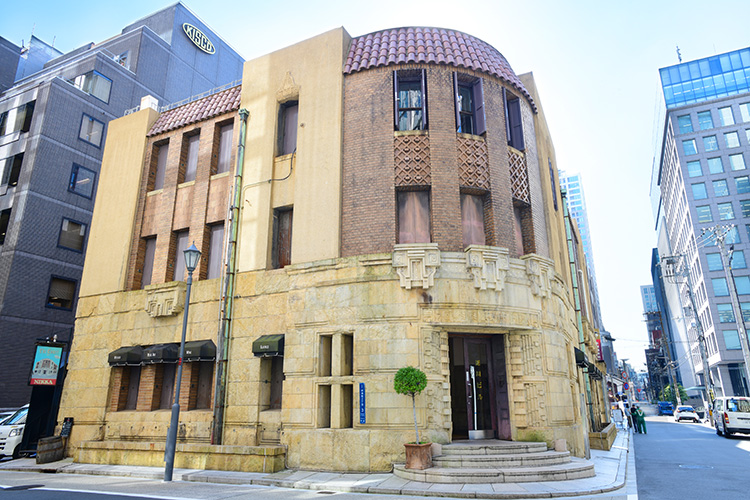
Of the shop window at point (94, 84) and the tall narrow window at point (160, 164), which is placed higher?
the shop window at point (94, 84)

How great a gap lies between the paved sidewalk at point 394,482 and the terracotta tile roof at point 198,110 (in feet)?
46.4

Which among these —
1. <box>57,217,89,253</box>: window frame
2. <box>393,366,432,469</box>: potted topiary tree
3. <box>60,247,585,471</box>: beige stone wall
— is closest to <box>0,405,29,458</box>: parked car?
<box>60,247,585,471</box>: beige stone wall

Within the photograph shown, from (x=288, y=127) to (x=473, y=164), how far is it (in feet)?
25.0

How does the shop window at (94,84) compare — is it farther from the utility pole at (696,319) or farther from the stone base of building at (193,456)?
the utility pole at (696,319)

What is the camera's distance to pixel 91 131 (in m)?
34.2

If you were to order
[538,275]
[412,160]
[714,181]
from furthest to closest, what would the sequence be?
1. [714,181]
2. [412,160]
3. [538,275]

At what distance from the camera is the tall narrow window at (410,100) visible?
17422 mm

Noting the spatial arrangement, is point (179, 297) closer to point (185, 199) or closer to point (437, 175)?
point (185, 199)

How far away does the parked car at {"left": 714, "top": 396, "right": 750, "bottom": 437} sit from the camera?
26.2m

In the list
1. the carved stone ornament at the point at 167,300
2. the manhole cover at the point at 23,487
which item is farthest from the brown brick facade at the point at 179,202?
the manhole cover at the point at 23,487

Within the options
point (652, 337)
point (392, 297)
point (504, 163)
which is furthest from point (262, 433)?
point (652, 337)

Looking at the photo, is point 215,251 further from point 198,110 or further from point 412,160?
point 412,160

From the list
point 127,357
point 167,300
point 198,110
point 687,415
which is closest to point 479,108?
point 198,110

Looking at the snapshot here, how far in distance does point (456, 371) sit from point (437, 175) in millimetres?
6675
